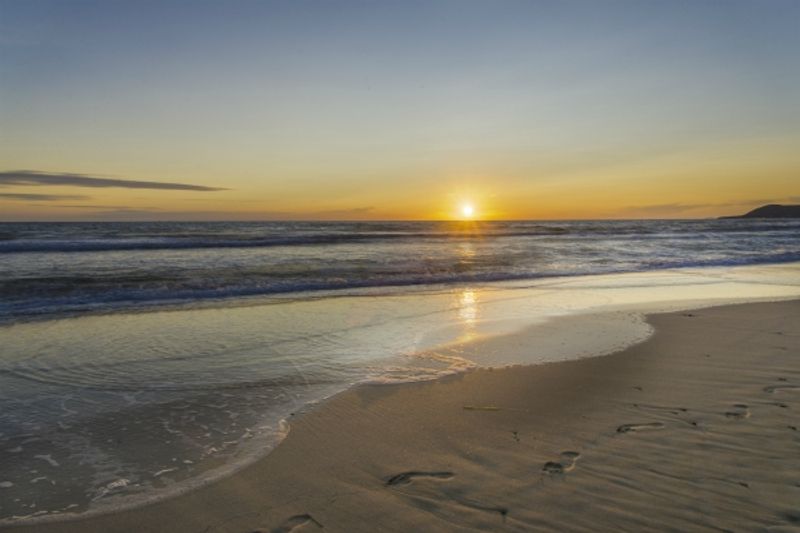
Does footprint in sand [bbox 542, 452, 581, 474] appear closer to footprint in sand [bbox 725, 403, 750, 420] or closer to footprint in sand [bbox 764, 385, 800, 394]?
footprint in sand [bbox 725, 403, 750, 420]

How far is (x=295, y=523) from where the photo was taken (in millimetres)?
3129

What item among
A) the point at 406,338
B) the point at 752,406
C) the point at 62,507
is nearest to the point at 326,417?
the point at 62,507

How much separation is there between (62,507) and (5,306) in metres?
10.4

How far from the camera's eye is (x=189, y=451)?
4.20 meters

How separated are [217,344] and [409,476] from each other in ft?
16.5

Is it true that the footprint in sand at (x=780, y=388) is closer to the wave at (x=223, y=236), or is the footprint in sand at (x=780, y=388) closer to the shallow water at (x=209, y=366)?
the shallow water at (x=209, y=366)

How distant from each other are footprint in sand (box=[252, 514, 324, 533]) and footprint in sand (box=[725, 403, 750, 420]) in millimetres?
3767

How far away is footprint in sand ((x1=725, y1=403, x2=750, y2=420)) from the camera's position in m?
4.69

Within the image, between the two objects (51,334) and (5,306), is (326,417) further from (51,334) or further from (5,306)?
(5,306)

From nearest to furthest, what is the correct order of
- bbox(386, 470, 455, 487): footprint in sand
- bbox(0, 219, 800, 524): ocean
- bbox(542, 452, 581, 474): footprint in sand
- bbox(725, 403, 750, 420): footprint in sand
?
1. bbox(386, 470, 455, 487): footprint in sand
2. bbox(542, 452, 581, 474): footprint in sand
3. bbox(0, 219, 800, 524): ocean
4. bbox(725, 403, 750, 420): footprint in sand

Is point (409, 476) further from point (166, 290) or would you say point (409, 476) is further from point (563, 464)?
point (166, 290)

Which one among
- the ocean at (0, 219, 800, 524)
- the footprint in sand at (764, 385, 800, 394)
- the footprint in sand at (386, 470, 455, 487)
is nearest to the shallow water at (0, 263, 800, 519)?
the ocean at (0, 219, 800, 524)

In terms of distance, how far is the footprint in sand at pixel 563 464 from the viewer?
374cm

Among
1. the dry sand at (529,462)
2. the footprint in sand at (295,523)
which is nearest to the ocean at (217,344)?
the dry sand at (529,462)
